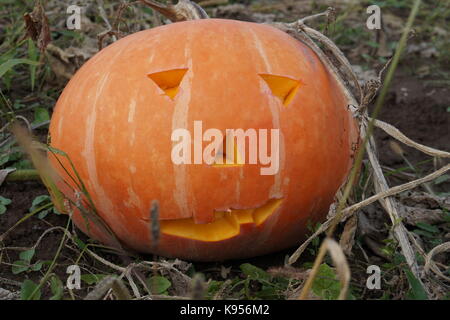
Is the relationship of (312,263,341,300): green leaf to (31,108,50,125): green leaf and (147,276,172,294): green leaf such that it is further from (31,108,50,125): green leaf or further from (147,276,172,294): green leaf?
(31,108,50,125): green leaf

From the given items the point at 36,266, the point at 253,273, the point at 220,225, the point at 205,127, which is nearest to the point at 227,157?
the point at 205,127

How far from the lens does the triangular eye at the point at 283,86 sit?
2.13m

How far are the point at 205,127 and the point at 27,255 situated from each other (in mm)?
836

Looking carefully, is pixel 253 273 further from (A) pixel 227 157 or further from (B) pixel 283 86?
(B) pixel 283 86

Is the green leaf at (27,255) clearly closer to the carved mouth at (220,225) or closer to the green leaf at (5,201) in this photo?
the green leaf at (5,201)

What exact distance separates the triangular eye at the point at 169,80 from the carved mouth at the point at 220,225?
16.5 inches

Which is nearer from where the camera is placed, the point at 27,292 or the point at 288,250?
the point at 27,292

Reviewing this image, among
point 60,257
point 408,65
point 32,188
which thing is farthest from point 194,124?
point 408,65

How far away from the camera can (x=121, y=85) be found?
2111 mm

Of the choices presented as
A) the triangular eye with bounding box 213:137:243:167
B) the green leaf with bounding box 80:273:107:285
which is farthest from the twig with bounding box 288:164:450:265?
the green leaf with bounding box 80:273:107:285

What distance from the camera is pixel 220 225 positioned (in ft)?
7.04

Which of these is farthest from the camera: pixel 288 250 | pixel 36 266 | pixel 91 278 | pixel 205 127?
pixel 288 250

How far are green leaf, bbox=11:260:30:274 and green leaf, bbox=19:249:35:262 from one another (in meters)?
0.02

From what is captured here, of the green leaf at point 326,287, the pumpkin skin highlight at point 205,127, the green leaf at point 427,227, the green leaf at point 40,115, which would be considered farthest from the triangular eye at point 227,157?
the green leaf at point 40,115
